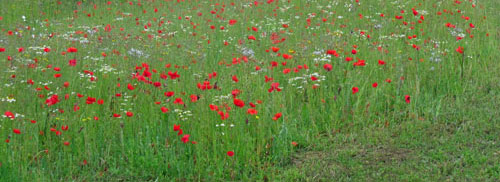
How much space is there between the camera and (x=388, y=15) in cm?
891

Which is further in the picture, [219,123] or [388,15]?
[388,15]

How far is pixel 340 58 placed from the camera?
5.91m

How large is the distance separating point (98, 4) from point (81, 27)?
3231 mm

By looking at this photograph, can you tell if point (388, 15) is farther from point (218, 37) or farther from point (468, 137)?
point (468, 137)

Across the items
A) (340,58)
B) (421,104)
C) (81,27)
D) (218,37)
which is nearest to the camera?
(421,104)

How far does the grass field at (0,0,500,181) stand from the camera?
392 centimetres

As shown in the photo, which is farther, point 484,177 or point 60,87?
point 60,87

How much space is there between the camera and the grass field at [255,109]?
3.92 m

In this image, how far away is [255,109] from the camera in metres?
4.59

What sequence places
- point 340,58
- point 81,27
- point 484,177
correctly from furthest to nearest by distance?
point 81,27 → point 340,58 → point 484,177

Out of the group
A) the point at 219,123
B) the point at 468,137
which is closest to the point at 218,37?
the point at 219,123

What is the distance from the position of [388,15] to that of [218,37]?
3.11m

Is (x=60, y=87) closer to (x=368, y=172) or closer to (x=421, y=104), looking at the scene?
(x=368, y=172)

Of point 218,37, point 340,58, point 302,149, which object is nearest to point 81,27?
point 218,37
